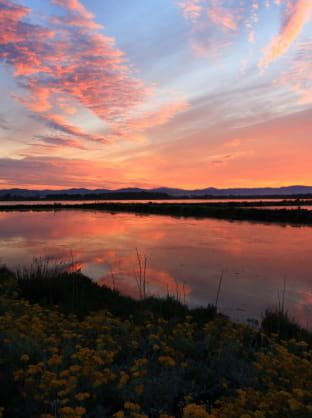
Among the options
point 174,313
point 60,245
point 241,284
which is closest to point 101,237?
point 60,245

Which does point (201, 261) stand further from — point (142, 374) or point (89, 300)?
point (142, 374)

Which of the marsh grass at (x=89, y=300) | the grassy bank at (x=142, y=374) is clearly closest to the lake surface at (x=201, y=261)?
the marsh grass at (x=89, y=300)

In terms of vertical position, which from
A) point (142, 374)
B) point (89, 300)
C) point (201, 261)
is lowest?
point (201, 261)

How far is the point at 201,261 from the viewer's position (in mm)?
16953

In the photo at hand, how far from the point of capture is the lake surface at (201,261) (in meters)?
11.0

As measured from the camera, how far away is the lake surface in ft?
36.2

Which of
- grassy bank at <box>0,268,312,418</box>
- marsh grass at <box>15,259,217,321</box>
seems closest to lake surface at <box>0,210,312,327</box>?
marsh grass at <box>15,259,217,321</box>

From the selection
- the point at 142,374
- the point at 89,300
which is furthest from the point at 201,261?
the point at 142,374

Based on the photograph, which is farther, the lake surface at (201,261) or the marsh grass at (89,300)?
the lake surface at (201,261)

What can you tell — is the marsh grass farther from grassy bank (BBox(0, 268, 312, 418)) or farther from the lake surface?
grassy bank (BBox(0, 268, 312, 418))

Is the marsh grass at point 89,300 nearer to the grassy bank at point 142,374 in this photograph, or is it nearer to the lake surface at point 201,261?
the lake surface at point 201,261

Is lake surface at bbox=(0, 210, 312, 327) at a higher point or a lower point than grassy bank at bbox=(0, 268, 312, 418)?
lower

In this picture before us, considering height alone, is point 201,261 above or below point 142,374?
below

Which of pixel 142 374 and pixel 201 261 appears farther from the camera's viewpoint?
pixel 201 261
